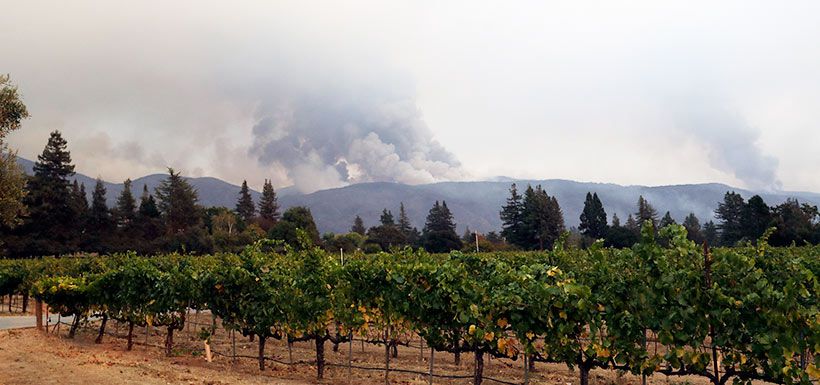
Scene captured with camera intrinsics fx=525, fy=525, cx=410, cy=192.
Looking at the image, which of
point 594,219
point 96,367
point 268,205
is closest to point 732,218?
point 594,219

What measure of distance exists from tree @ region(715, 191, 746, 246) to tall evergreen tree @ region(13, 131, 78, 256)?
99.6 m

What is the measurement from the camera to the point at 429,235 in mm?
99188

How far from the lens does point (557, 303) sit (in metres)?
8.62

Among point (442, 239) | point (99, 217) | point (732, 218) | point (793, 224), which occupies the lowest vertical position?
point (442, 239)

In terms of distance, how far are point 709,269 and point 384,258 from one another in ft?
22.3

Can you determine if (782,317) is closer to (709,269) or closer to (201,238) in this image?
(709,269)

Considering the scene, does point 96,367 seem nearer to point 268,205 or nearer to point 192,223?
point 192,223

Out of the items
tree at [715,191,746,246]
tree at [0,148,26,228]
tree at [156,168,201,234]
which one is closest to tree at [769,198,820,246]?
tree at [715,191,746,246]

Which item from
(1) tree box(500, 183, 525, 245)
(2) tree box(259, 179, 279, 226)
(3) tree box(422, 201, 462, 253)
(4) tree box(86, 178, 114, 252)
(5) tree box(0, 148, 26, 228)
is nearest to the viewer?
(5) tree box(0, 148, 26, 228)

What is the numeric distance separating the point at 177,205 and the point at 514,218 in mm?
62912

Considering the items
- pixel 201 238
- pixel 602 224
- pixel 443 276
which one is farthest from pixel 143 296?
pixel 602 224

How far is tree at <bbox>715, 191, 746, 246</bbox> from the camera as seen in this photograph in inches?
3430

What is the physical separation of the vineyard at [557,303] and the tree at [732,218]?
83.7m

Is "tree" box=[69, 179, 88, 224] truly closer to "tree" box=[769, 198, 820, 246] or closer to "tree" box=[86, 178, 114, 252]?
"tree" box=[86, 178, 114, 252]
